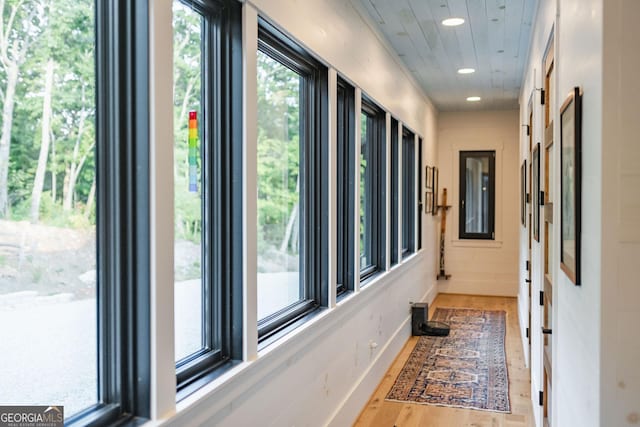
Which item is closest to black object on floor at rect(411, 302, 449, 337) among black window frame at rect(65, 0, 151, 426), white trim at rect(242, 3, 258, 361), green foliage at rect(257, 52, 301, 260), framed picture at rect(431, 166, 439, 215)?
framed picture at rect(431, 166, 439, 215)

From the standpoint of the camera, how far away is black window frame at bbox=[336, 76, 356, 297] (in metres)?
3.56

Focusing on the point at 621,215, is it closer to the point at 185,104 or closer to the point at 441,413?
the point at 185,104

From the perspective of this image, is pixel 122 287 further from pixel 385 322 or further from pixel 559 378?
pixel 385 322

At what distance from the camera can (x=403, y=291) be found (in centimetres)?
562

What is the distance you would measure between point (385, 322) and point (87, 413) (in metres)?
3.50

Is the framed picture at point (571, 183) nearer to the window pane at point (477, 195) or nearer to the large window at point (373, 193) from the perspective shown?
the large window at point (373, 193)

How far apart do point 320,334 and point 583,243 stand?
1.57 m

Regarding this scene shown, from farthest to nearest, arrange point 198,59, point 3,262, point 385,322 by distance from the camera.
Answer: point 385,322, point 198,59, point 3,262

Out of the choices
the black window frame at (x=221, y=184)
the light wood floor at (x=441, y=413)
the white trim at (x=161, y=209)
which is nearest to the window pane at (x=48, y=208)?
the white trim at (x=161, y=209)

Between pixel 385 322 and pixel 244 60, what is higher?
pixel 244 60

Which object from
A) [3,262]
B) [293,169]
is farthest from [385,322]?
[3,262]

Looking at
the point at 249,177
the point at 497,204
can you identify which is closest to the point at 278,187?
the point at 249,177

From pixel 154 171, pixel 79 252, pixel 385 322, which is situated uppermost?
pixel 154 171

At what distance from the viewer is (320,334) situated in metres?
2.91
